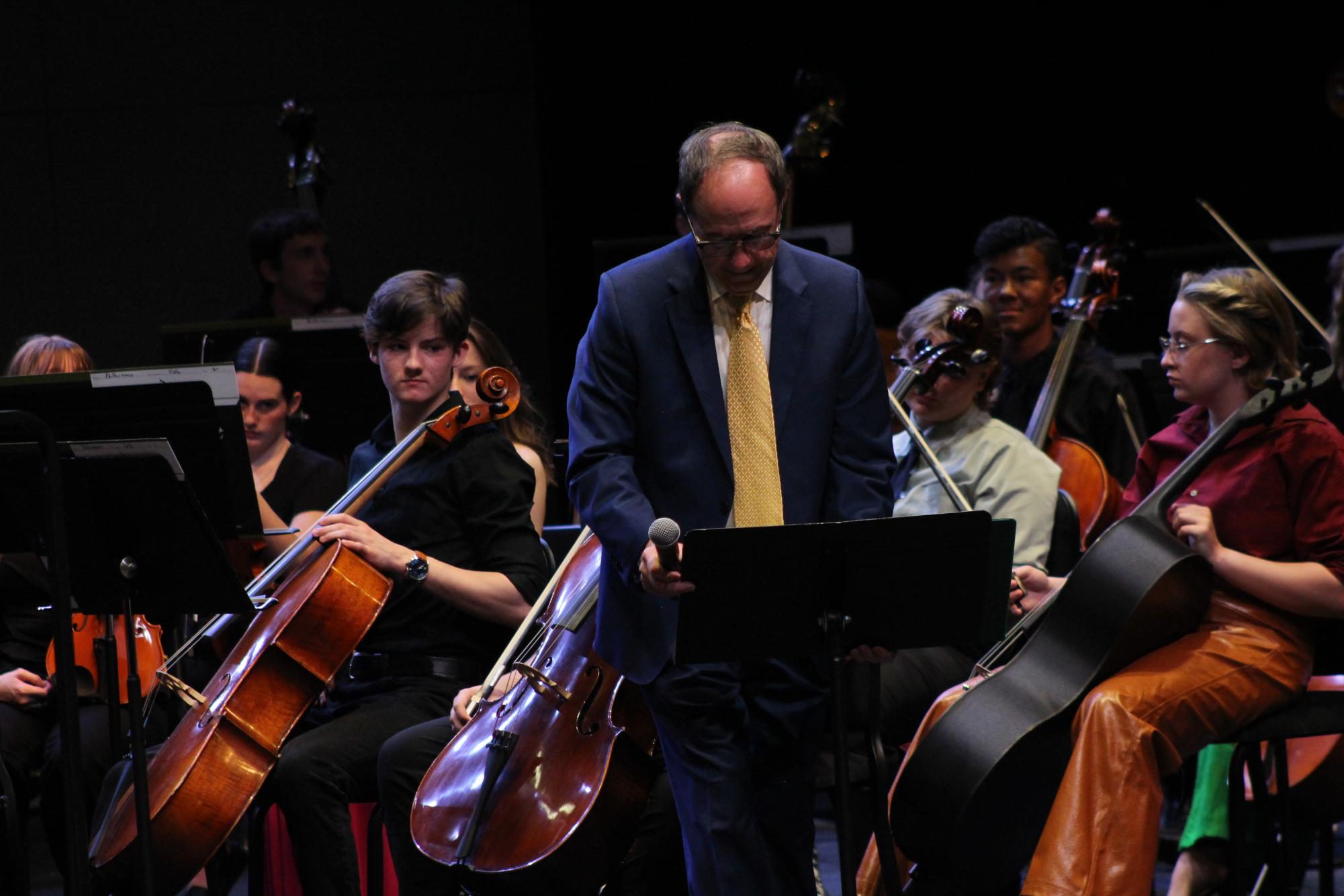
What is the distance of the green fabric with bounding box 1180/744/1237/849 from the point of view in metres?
3.12

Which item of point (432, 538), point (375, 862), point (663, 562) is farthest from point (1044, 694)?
point (375, 862)

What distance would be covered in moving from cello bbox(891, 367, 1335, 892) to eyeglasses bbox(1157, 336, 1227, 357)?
18 centimetres

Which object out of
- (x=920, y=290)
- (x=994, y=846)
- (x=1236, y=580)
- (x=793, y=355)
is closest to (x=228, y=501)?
(x=793, y=355)

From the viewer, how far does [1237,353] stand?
114 inches

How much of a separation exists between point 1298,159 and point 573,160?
8.52ft

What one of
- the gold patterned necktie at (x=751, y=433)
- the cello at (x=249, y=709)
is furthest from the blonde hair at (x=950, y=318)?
the cello at (x=249, y=709)

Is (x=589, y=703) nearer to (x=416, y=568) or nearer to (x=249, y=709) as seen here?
(x=416, y=568)

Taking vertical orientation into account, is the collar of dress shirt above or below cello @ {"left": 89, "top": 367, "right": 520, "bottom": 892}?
above

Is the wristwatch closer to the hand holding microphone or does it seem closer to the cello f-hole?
the cello f-hole

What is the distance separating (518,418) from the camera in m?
3.52

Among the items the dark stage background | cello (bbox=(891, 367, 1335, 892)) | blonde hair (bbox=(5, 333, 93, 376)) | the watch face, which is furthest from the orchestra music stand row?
the dark stage background

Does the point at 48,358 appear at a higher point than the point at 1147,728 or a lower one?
higher

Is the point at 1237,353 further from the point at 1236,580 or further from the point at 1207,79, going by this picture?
the point at 1207,79

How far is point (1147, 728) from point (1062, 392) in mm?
1571
